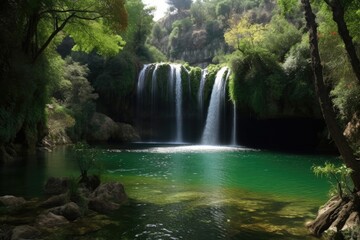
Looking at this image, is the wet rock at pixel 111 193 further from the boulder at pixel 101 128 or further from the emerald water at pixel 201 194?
the boulder at pixel 101 128

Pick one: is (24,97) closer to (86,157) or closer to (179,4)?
(86,157)

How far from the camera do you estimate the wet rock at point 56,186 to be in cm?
1212

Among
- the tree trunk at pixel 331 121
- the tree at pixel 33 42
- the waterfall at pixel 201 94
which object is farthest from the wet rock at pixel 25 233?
the waterfall at pixel 201 94

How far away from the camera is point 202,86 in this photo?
4094cm

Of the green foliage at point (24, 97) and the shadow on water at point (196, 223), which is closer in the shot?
the shadow on water at point (196, 223)

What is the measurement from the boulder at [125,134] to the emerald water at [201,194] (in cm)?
1772

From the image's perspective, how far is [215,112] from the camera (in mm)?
38562

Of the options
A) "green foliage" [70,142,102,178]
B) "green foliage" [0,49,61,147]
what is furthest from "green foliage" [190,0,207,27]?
"green foliage" [70,142,102,178]

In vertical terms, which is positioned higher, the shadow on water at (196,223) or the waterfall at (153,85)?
the waterfall at (153,85)

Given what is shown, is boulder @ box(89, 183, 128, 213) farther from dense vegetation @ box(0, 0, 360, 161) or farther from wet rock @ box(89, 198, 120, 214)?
dense vegetation @ box(0, 0, 360, 161)

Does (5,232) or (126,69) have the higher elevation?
(126,69)

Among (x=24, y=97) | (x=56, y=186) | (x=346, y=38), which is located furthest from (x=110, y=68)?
(x=346, y=38)

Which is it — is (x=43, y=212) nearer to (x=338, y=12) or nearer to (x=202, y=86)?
(x=338, y=12)

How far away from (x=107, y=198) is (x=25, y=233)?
338cm
